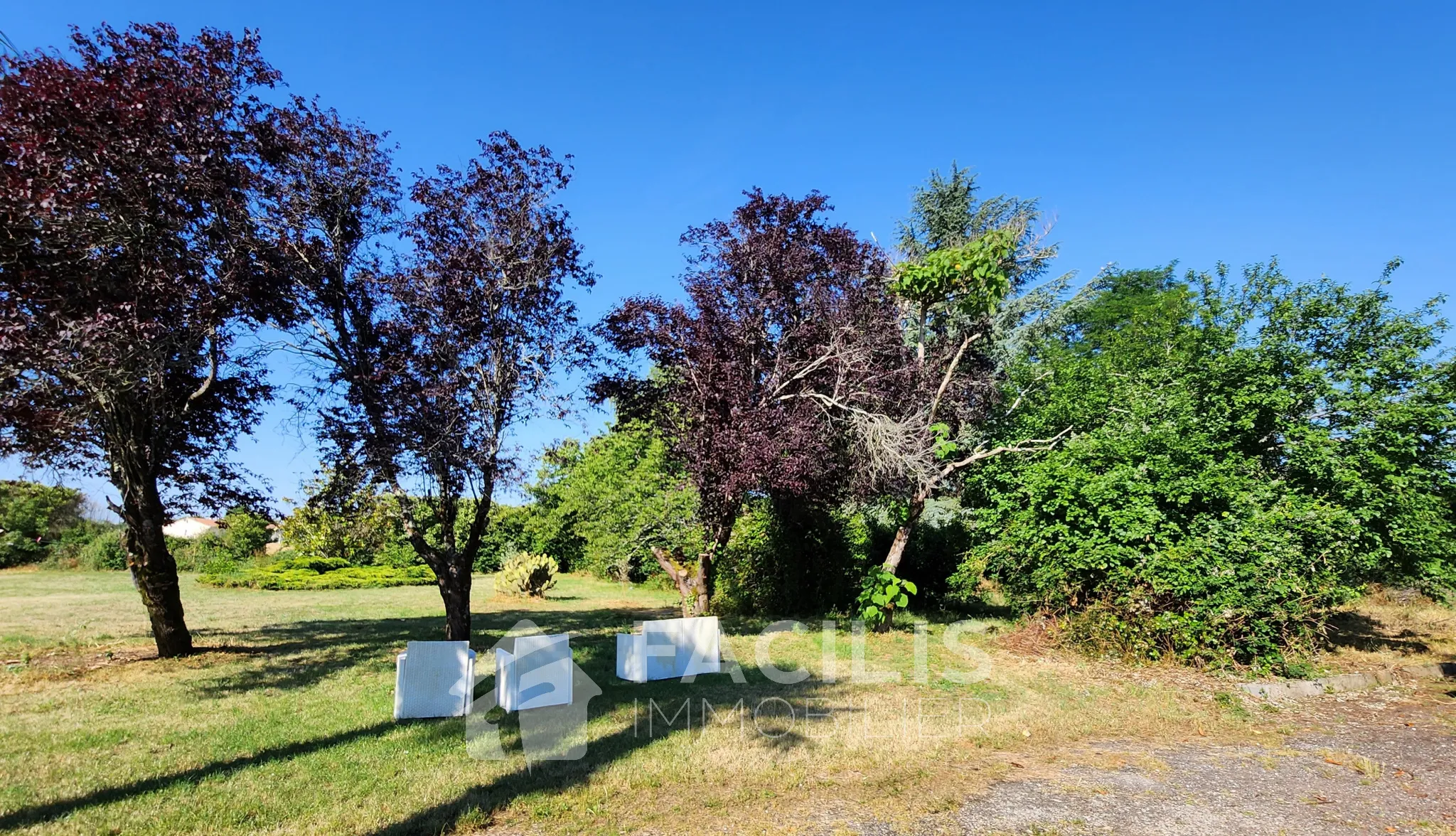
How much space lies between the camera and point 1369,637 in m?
11.8

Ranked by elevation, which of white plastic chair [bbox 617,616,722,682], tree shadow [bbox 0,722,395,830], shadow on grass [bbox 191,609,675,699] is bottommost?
shadow on grass [bbox 191,609,675,699]

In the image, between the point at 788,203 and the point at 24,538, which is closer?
the point at 788,203

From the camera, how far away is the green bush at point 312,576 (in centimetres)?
2378

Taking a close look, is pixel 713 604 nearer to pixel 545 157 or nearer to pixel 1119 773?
pixel 545 157

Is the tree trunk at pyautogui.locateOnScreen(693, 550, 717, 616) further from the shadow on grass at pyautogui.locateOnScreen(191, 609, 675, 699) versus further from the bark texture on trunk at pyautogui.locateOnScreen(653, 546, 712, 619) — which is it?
the shadow on grass at pyautogui.locateOnScreen(191, 609, 675, 699)

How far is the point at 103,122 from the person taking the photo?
7.55 m

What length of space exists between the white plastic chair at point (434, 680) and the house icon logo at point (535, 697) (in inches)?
8.8

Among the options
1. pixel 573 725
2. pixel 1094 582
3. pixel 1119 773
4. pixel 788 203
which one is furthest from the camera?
pixel 788 203

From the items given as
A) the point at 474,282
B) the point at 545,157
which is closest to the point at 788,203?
the point at 545,157

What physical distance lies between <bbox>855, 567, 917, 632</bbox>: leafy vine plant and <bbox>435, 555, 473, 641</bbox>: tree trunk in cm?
624

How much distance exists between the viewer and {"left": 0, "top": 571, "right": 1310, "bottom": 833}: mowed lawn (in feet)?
14.4

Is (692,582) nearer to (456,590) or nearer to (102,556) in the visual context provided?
(456,590)

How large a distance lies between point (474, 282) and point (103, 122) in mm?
3945
